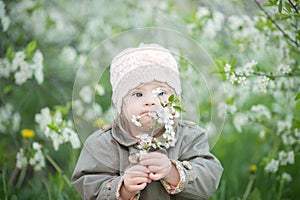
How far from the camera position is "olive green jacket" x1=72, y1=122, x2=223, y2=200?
67.1 inches

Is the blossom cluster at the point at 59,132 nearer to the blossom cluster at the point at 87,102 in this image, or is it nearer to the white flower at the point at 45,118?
the white flower at the point at 45,118

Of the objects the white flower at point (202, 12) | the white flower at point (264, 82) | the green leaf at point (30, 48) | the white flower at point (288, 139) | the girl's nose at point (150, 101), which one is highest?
the white flower at point (202, 12)

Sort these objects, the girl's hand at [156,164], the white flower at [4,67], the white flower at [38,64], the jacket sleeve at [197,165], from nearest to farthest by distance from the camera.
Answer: the girl's hand at [156,164] < the jacket sleeve at [197,165] < the white flower at [38,64] < the white flower at [4,67]

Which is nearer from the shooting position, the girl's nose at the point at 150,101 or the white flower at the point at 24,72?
the girl's nose at the point at 150,101

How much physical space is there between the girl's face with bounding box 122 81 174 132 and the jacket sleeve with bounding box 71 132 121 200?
18 cm

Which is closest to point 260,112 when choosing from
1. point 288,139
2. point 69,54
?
point 288,139

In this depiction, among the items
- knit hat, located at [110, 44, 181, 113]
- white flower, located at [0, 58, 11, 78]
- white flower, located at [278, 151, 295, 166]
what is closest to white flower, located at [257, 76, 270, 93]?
white flower, located at [278, 151, 295, 166]

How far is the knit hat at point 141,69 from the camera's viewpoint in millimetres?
1626

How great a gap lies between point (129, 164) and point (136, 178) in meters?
0.13

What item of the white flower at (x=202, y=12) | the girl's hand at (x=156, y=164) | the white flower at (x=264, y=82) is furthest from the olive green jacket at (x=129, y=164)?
the white flower at (x=202, y=12)

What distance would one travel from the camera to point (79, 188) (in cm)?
178

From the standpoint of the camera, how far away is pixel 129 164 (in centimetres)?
171

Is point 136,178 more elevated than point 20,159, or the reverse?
point 136,178

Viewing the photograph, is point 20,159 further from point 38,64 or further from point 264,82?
point 264,82
